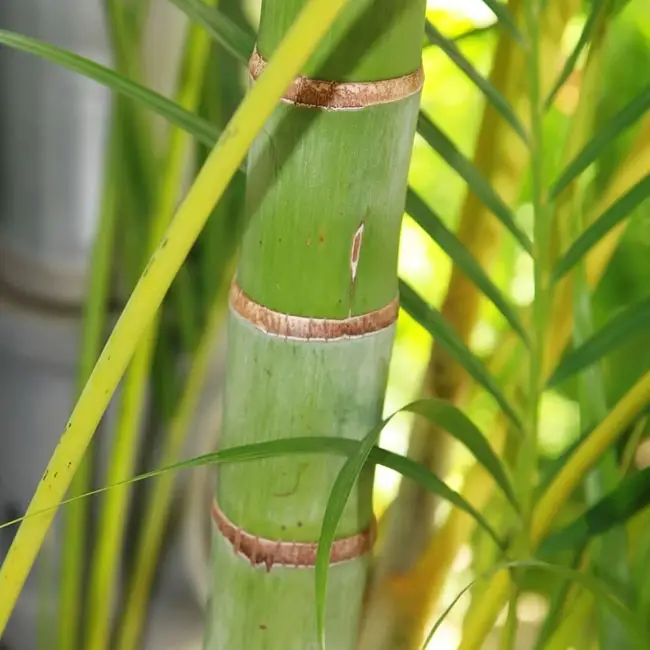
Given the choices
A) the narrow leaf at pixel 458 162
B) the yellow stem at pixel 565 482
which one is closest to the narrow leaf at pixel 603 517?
the yellow stem at pixel 565 482

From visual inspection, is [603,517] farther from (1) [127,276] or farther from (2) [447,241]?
(1) [127,276]

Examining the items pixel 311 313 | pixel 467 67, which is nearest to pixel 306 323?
pixel 311 313

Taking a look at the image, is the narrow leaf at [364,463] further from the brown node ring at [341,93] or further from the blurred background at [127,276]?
the blurred background at [127,276]

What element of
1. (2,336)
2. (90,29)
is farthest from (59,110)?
(2,336)

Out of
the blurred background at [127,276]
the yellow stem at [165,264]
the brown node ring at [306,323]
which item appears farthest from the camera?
the blurred background at [127,276]

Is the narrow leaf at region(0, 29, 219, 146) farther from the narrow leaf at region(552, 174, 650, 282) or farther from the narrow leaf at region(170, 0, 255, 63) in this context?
the narrow leaf at region(552, 174, 650, 282)

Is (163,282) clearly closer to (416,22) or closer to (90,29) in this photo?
(416,22)
